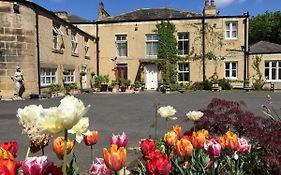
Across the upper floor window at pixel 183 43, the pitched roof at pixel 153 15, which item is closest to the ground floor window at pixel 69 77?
the pitched roof at pixel 153 15

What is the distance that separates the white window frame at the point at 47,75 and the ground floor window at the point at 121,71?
9.57m

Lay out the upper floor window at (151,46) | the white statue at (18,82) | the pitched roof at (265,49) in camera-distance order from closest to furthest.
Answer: the white statue at (18,82)
the pitched roof at (265,49)
the upper floor window at (151,46)

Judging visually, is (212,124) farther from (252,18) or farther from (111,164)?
(252,18)

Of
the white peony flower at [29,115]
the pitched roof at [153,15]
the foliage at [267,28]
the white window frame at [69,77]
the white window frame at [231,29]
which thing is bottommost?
the white peony flower at [29,115]

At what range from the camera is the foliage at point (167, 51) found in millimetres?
30812

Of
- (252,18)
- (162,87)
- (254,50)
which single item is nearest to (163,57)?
(162,87)

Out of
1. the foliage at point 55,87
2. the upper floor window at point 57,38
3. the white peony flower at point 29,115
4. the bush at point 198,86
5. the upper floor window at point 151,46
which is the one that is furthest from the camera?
the upper floor window at point 151,46

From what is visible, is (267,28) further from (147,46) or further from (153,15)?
(147,46)

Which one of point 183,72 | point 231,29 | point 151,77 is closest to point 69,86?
point 151,77

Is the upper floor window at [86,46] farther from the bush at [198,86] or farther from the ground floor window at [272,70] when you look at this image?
the ground floor window at [272,70]

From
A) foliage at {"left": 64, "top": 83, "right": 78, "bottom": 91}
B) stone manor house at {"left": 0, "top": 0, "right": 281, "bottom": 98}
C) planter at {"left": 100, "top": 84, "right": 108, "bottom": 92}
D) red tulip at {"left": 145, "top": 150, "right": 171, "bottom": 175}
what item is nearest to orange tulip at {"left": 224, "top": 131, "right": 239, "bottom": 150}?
red tulip at {"left": 145, "top": 150, "right": 171, "bottom": 175}

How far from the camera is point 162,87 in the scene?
28344 mm

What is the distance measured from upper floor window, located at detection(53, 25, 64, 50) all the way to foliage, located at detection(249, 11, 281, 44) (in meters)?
41.5

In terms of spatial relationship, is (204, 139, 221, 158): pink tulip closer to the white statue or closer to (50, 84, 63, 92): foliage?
the white statue
